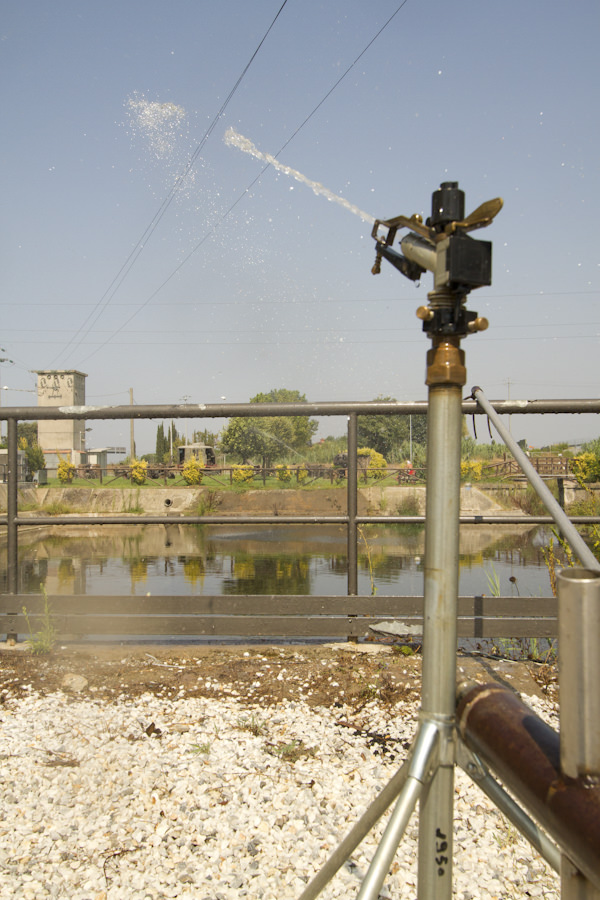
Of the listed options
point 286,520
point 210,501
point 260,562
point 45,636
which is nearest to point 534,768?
point 286,520

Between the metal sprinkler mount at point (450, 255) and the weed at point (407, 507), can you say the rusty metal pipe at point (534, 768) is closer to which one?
the metal sprinkler mount at point (450, 255)

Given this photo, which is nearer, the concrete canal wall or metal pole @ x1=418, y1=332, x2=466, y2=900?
metal pole @ x1=418, y1=332, x2=466, y2=900

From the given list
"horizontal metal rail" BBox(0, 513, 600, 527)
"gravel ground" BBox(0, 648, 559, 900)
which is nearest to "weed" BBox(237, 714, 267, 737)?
"gravel ground" BBox(0, 648, 559, 900)

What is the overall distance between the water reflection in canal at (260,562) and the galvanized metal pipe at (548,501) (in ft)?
7.73

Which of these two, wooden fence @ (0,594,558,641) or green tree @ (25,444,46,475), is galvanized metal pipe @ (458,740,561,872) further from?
green tree @ (25,444,46,475)

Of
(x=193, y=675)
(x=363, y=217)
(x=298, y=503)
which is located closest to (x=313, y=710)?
(x=193, y=675)

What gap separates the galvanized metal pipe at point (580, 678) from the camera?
2.12 feet

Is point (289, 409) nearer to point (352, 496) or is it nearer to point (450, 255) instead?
point (352, 496)

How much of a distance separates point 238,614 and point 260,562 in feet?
21.8

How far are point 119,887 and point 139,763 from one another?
49cm

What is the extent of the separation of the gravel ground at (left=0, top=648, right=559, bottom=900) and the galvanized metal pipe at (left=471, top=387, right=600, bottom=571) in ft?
2.98

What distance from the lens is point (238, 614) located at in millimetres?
2945

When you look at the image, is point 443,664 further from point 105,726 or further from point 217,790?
point 105,726

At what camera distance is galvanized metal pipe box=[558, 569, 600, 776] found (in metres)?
0.65
